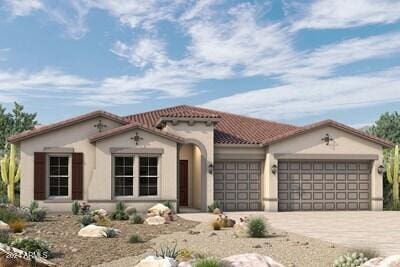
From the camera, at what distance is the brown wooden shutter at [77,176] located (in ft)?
76.7

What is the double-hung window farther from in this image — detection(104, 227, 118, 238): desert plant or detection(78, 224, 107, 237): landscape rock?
detection(104, 227, 118, 238): desert plant

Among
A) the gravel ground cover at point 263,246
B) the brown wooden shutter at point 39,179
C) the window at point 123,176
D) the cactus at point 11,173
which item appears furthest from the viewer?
the cactus at point 11,173

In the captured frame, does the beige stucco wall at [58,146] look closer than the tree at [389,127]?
Yes

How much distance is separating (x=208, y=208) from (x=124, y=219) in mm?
5331

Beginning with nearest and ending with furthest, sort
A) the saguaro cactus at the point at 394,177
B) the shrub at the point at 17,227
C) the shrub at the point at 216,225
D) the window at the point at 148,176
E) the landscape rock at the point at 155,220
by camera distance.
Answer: the shrub at the point at 17,227 → the shrub at the point at 216,225 → the landscape rock at the point at 155,220 → the window at the point at 148,176 → the saguaro cactus at the point at 394,177

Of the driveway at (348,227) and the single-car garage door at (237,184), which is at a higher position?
the single-car garage door at (237,184)

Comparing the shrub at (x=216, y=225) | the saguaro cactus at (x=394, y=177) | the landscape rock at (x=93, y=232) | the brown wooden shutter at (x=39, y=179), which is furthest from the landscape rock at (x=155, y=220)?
the saguaro cactus at (x=394, y=177)

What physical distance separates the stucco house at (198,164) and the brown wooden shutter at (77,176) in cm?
4

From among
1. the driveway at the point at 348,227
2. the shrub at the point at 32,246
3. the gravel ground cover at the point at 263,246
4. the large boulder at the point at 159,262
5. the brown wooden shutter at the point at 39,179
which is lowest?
the driveway at the point at 348,227

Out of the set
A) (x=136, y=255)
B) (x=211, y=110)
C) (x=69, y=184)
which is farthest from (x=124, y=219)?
(x=211, y=110)

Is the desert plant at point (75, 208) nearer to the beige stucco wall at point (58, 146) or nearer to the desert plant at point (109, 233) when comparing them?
the beige stucco wall at point (58, 146)

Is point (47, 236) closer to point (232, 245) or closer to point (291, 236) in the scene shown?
point (232, 245)

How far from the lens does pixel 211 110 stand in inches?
1261

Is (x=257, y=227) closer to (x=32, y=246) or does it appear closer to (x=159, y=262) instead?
(x=32, y=246)
